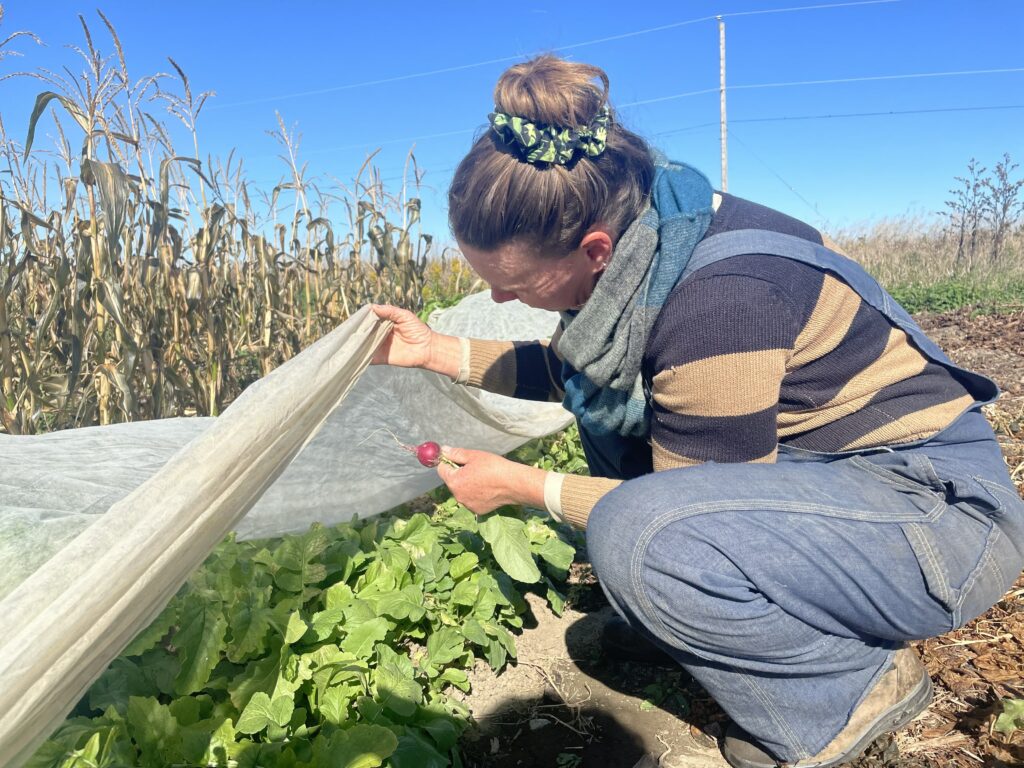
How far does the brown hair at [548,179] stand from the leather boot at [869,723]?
1.15 m

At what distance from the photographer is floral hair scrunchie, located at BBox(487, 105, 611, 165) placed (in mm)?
1503

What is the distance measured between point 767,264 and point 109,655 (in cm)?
130

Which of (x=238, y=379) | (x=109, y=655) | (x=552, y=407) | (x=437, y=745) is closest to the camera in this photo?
(x=109, y=655)

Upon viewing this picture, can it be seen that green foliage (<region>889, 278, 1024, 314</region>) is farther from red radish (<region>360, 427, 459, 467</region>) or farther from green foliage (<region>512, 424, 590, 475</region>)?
red radish (<region>360, 427, 459, 467</region>)

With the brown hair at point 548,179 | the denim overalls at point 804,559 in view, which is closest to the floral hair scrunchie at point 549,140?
the brown hair at point 548,179

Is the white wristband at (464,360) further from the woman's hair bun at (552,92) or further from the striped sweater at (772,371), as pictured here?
the woman's hair bun at (552,92)

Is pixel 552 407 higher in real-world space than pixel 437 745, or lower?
higher

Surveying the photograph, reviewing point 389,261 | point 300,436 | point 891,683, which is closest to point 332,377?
point 300,436

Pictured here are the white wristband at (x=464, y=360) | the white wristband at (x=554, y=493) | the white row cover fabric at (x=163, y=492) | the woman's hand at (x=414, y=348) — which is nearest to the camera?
the white row cover fabric at (x=163, y=492)

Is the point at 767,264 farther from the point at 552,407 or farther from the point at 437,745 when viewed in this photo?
the point at 552,407

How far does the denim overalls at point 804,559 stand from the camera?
141 centimetres

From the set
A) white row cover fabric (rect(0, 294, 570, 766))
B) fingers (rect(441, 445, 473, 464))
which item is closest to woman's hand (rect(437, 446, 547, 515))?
fingers (rect(441, 445, 473, 464))

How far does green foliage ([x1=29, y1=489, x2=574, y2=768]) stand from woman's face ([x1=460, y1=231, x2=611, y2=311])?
60 cm

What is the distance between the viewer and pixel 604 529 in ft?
4.90
